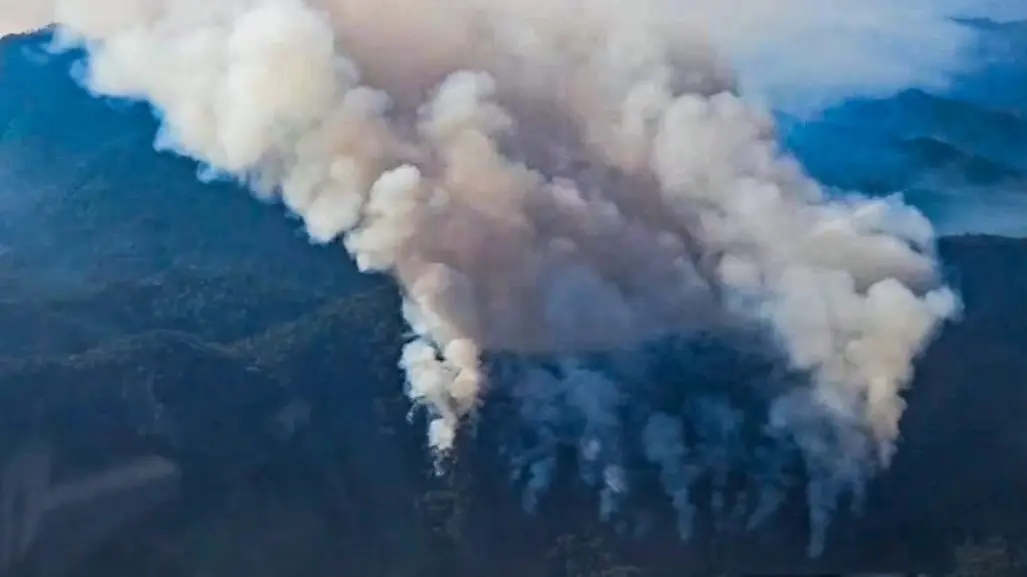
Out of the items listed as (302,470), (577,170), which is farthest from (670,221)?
(302,470)

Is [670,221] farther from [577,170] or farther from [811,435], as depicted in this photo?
[811,435]

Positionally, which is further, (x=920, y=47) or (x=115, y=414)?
(x=920, y=47)

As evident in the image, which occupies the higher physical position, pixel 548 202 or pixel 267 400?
pixel 548 202

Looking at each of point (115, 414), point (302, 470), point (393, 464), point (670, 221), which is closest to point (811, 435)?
point (670, 221)

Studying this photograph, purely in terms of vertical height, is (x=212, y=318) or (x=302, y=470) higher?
(x=212, y=318)

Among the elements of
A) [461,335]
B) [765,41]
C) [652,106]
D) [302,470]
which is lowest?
[302,470]

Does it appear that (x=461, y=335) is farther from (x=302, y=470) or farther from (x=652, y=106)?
(x=652, y=106)
